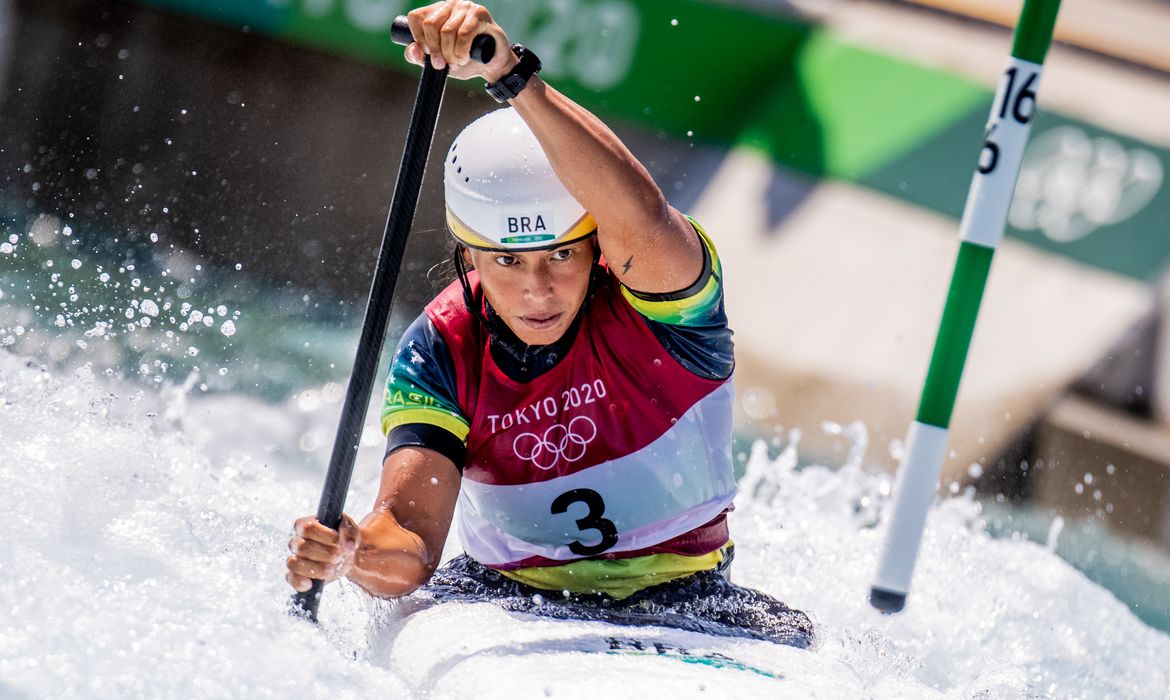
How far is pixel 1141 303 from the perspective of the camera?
14.6 ft

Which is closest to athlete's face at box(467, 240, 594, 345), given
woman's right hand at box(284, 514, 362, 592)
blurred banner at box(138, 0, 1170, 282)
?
woman's right hand at box(284, 514, 362, 592)

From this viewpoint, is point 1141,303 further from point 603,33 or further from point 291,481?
point 291,481

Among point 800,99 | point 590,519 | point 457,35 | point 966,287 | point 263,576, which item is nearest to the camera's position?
point 457,35

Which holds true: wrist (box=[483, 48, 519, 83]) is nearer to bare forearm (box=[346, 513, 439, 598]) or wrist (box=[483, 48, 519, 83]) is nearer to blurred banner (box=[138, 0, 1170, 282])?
bare forearm (box=[346, 513, 439, 598])

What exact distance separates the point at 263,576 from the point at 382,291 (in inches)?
21.7

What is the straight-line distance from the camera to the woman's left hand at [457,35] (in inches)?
67.8

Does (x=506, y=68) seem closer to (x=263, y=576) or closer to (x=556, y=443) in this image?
(x=556, y=443)

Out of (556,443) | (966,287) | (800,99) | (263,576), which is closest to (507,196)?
(556,443)

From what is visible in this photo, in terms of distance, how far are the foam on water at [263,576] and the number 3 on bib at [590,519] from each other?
0.96 ft

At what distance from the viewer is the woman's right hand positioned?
185 centimetres

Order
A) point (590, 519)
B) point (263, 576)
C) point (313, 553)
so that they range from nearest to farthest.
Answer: point (313, 553)
point (263, 576)
point (590, 519)

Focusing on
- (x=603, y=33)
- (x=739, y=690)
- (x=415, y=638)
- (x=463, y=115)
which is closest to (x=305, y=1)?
(x=463, y=115)

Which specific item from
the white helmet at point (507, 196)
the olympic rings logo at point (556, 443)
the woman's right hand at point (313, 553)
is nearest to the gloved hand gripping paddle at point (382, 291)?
the woman's right hand at point (313, 553)

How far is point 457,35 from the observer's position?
172 cm
